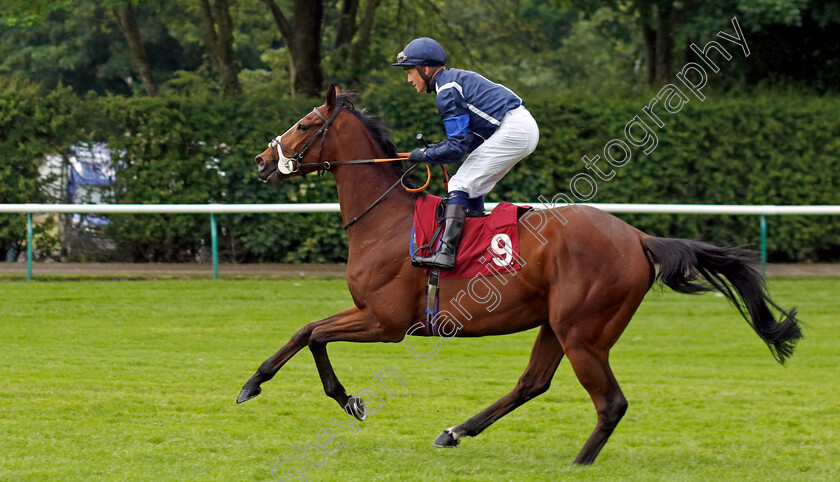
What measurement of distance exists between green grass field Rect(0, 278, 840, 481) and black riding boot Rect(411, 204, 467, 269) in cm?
97

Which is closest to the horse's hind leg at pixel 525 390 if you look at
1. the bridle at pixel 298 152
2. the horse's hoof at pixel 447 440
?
the horse's hoof at pixel 447 440

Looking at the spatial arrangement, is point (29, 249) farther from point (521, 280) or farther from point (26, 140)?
point (521, 280)

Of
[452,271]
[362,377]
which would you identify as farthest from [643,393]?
[452,271]

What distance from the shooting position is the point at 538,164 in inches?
477

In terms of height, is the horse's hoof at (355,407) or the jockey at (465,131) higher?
the jockey at (465,131)

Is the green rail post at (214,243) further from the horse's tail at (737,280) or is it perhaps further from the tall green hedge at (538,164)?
the horse's tail at (737,280)

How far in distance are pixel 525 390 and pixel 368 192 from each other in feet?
4.36

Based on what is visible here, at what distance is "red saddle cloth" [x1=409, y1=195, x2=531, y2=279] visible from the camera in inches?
188

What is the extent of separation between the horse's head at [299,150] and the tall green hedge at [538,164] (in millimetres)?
6257

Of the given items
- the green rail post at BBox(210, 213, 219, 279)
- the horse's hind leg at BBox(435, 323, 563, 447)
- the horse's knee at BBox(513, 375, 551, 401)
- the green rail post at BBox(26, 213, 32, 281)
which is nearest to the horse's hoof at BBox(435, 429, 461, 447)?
the horse's hind leg at BBox(435, 323, 563, 447)

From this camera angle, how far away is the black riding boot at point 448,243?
4.77 metres

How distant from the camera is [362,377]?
22.6 feet

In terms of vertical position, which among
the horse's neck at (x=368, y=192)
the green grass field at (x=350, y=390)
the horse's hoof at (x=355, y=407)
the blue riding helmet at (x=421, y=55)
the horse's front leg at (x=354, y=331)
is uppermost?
the blue riding helmet at (x=421, y=55)

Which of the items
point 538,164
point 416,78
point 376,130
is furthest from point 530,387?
point 538,164
